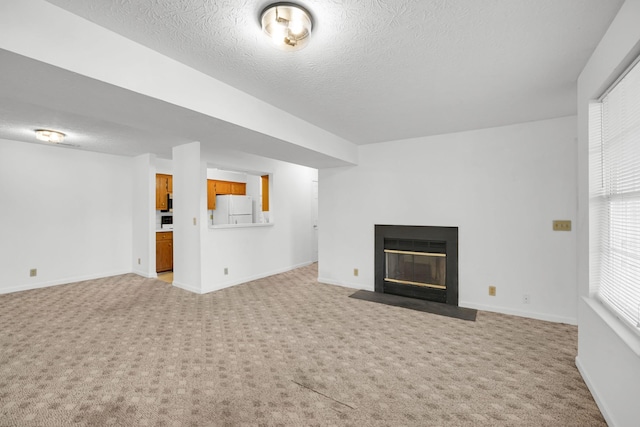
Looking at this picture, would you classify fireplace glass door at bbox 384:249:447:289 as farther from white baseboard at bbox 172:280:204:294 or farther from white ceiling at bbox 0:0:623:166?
white baseboard at bbox 172:280:204:294

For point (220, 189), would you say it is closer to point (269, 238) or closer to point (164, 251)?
point (164, 251)

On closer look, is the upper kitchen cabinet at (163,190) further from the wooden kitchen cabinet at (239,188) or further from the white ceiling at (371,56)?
the white ceiling at (371,56)

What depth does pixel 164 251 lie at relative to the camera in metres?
6.45

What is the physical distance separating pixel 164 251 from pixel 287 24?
611 cm

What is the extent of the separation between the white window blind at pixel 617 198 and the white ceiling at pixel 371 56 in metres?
0.48

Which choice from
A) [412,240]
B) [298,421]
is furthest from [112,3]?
[412,240]

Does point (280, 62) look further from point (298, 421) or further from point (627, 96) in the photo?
point (298, 421)

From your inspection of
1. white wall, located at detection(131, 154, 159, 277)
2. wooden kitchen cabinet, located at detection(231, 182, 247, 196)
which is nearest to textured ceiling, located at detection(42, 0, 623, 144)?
white wall, located at detection(131, 154, 159, 277)

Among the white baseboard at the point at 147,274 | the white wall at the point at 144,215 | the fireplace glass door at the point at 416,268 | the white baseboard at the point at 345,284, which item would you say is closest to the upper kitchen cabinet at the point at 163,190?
the white wall at the point at 144,215

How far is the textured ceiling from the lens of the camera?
1629mm

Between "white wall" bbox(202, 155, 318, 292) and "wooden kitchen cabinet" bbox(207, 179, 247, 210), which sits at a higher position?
"wooden kitchen cabinet" bbox(207, 179, 247, 210)

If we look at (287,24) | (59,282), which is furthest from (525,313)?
(59,282)

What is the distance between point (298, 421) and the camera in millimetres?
1824

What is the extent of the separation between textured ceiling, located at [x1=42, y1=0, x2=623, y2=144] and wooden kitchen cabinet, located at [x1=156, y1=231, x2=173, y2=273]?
188 inches
